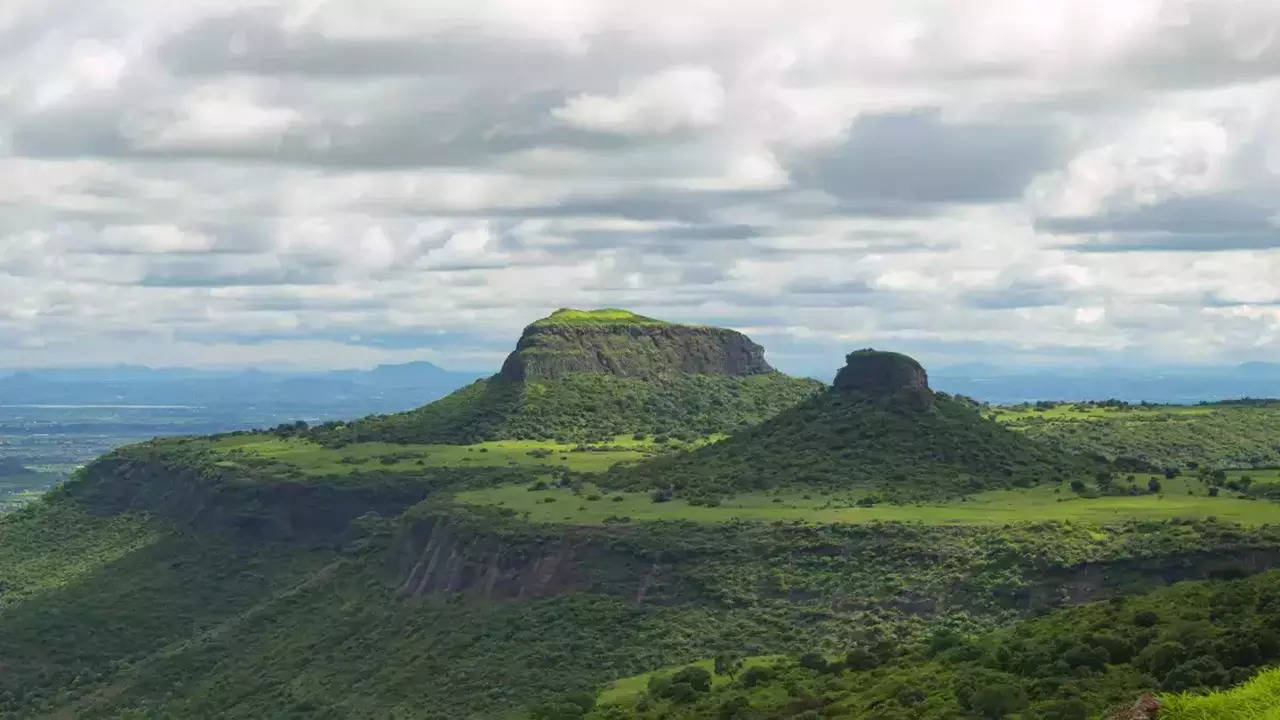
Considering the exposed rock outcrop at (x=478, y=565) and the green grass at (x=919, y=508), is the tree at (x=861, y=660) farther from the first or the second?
the exposed rock outcrop at (x=478, y=565)

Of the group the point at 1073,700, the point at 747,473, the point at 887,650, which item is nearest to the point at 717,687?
the point at 887,650

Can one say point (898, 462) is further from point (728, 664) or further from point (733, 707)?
point (733, 707)

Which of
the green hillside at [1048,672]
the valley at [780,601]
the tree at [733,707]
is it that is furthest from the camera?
the tree at [733,707]

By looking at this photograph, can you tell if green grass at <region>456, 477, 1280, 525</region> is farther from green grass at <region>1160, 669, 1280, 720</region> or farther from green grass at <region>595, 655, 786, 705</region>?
green grass at <region>1160, 669, 1280, 720</region>

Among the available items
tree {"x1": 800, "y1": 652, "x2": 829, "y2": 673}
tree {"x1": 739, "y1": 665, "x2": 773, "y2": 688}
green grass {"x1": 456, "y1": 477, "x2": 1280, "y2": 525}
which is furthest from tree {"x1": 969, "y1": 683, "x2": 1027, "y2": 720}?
green grass {"x1": 456, "y1": 477, "x2": 1280, "y2": 525}

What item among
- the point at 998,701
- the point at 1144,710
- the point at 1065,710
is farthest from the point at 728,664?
→ the point at 1144,710

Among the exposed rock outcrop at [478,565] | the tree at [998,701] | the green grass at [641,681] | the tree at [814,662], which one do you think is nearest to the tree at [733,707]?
the tree at [814,662]

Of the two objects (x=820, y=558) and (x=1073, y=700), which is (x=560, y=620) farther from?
(x=1073, y=700)

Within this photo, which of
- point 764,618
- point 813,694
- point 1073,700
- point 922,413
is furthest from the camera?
point 922,413
